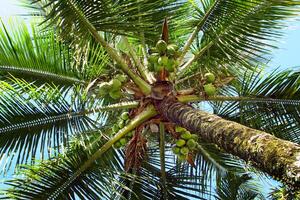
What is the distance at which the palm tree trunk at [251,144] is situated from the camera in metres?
2.80

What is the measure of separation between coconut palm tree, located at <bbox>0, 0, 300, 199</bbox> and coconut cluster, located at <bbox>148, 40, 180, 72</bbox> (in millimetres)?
13

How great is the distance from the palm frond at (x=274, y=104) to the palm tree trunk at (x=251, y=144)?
1.15m

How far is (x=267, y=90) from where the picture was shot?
587 cm

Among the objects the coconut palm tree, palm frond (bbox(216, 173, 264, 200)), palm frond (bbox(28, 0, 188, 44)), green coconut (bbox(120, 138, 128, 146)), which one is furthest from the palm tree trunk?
palm frond (bbox(216, 173, 264, 200))

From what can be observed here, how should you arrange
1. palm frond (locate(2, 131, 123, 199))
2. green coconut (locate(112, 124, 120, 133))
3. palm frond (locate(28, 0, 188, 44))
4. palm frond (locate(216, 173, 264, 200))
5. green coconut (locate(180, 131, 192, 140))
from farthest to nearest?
palm frond (locate(216, 173, 264, 200)), green coconut (locate(112, 124, 120, 133)), palm frond (locate(2, 131, 123, 199)), green coconut (locate(180, 131, 192, 140)), palm frond (locate(28, 0, 188, 44))

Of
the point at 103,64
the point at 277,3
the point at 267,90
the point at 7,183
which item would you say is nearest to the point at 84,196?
the point at 7,183

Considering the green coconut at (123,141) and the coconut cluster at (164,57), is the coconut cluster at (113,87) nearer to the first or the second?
the coconut cluster at (164,57)

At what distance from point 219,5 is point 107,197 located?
258cm

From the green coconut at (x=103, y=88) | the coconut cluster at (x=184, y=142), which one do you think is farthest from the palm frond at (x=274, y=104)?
the green coconut at (x=103, y=88)

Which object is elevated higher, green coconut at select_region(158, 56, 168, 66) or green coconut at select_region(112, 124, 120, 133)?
green coconut at select_region(158, 56, 168, 66)

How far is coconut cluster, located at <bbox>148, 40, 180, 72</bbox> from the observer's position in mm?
5426

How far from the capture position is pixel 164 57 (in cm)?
545

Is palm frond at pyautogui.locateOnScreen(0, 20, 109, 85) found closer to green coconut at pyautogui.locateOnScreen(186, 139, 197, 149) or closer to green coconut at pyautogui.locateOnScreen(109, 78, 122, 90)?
green coconut at pyautogui.locateOnScreen(109, 78, 122, 90)

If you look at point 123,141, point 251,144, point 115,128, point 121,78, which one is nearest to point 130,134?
point 123,141
